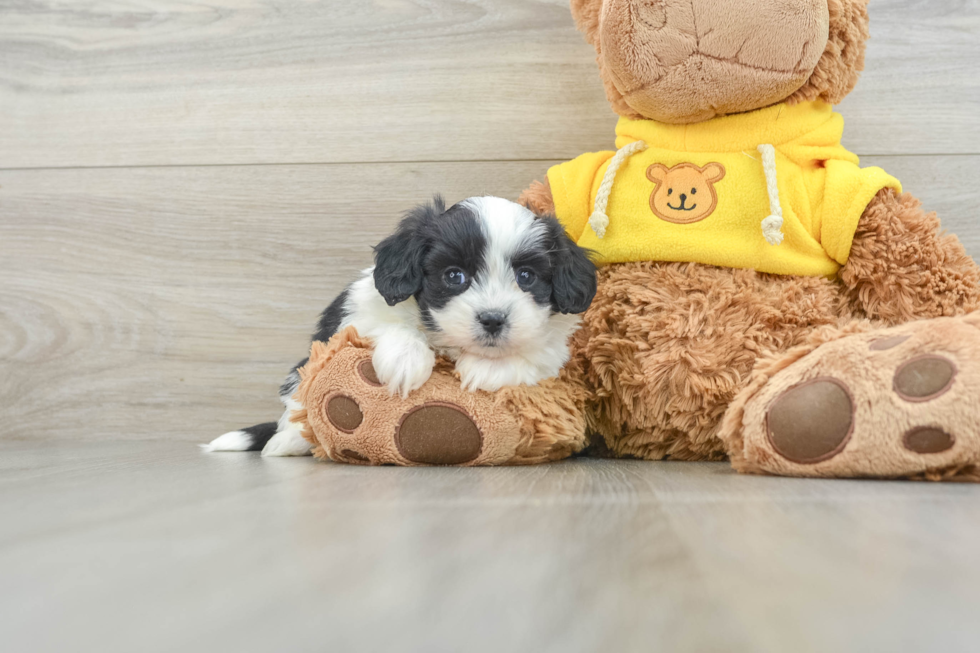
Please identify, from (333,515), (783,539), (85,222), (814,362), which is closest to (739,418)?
(814,362)

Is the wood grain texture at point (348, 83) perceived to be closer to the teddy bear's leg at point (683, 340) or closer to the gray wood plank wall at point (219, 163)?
the gray wood plank wall at point (219, 163)

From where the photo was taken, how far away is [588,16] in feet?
3.94

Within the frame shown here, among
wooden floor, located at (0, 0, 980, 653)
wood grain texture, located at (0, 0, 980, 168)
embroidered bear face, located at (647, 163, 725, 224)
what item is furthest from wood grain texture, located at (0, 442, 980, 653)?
wood grain texture, located at (0, 0, 980, 168)

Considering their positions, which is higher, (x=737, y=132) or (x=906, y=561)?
(x=737, y=132)

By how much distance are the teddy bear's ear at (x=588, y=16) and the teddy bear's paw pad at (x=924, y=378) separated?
0.74 m

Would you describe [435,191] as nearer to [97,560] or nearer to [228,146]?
[228,146]

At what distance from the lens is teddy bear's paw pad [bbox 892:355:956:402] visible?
30.3 inches

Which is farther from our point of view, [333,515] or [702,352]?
[702,352]

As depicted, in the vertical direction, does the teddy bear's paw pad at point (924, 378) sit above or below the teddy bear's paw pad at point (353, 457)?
above

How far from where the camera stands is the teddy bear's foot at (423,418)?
100cm

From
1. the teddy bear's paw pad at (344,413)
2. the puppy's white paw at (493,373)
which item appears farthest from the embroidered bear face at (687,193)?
the teddy bear's paw pad at (344,413)

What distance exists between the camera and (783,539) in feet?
1.57

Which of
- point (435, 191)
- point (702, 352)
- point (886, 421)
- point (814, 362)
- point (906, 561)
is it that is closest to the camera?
point (906, 561)

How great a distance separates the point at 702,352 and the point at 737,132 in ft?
1.30
